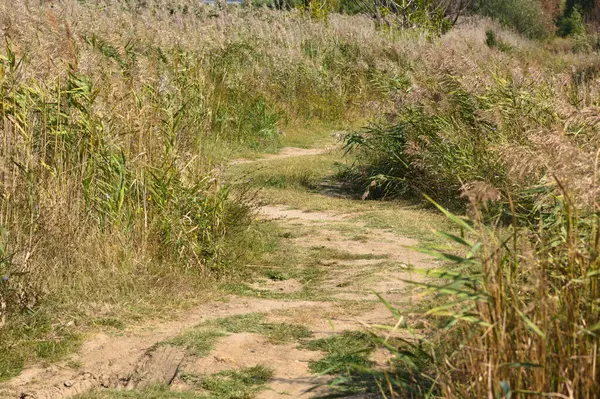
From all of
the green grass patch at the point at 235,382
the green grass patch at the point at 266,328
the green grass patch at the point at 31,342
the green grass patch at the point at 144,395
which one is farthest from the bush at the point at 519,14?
the green grass patch at the point at 144,395

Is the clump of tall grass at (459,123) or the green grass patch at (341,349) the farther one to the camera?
the clump of tall grass at (459,123)

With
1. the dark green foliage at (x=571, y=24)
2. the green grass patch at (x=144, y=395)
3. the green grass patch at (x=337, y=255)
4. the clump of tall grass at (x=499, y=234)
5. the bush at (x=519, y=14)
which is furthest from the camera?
the dark green foliage at (x=571, y=24)

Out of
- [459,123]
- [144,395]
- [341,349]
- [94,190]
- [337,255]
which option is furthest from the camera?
[459,123]

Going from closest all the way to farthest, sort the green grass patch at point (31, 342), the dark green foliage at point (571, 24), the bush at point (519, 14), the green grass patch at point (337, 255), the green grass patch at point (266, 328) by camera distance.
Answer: the green grass patch at point (31, 342), the green grass patch at point (266, 328), the green grass patch at point (337, 255), the bush at point (519, 14), the dark green foliage at point (571, 24)

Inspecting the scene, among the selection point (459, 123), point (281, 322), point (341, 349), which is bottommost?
point (281, 322)

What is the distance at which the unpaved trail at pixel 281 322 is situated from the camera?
423 centimetres

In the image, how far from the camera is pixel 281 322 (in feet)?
16.6

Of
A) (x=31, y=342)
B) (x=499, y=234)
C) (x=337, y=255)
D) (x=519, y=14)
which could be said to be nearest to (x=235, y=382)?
(x=31, y=342)

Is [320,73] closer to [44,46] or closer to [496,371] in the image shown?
[44,46]

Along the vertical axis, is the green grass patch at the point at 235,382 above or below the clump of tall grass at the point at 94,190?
below

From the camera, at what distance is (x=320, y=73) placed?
15.3 meters

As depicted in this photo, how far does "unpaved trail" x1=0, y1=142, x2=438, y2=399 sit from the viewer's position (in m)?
4.23

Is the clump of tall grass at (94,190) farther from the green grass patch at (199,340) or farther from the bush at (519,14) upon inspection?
the bush at (519,14)

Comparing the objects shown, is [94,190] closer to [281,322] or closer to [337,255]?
[281,322]
